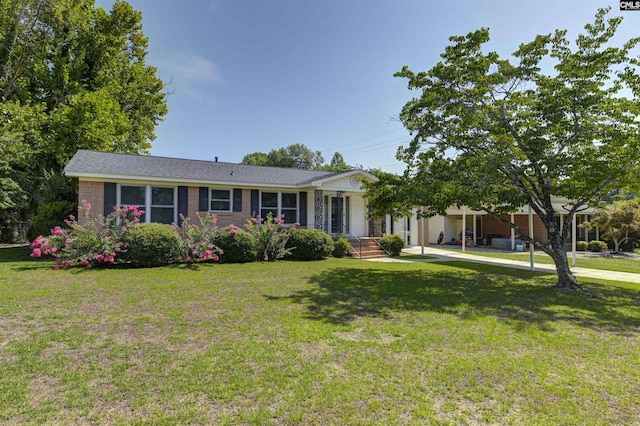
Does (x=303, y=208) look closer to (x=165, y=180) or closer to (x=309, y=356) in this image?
(x=165, y=180)

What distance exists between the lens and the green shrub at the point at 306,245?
1333cm

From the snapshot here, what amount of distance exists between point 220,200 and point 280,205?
2839mm

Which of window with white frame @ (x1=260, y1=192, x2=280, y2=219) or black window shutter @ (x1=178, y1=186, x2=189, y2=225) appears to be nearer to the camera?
black window shutter @ (x1=178, y1=186, x2=189, y2=225)

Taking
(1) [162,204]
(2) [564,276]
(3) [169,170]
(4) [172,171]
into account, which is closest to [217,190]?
(4) [172,171]

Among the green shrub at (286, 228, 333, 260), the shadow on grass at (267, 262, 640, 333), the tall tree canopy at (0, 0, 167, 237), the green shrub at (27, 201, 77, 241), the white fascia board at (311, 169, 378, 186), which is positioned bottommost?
the shadow on grass at (267, 262, 640, 333)

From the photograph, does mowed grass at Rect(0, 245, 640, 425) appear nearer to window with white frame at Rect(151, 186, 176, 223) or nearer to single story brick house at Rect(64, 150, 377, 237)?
single story brick house at Rect(64, 150, 377, 237)

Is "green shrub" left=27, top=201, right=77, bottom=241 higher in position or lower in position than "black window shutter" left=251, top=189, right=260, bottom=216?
lower

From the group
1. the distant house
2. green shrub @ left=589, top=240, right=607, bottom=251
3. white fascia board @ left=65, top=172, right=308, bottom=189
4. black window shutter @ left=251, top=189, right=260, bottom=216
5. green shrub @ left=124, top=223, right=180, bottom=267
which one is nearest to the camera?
green shrub @ left=124, top=223, right=180, bottom=267

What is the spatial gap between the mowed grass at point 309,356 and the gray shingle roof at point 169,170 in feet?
19.8

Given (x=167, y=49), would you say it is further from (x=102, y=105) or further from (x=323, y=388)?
(x=323, y=388)

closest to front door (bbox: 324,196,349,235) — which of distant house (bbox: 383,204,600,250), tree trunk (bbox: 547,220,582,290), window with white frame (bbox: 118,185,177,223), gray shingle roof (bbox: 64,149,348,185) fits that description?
gray shingle roof (bbox: 64,149,348,185)

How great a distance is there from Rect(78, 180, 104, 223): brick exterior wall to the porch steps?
414 inches

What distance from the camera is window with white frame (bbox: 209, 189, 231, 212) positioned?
14.7m

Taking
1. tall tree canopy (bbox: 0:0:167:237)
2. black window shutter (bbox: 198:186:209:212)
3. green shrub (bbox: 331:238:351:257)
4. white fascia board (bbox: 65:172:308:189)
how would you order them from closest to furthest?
white fascia board (bbox: 65:172:308:189) → black window shutter (bbox: 198:186:209:212) → green shrub (bbox: 331:238:351:257) → tall tree canopy (bbox: 0:0:167:237)
